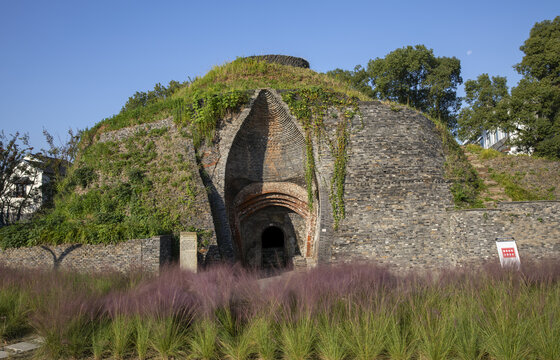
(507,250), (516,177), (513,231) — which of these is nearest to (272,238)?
(507,250)

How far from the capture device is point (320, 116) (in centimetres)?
1391

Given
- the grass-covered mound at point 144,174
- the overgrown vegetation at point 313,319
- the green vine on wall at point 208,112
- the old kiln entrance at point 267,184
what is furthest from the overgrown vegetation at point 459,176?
the green vine on wall at point 208,112

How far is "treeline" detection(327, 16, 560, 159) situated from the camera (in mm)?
19609

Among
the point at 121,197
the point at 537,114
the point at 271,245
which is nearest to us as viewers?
the point at 121,197

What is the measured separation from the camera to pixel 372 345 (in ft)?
15.7

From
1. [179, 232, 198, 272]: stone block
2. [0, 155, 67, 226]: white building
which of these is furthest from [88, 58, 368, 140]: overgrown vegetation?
[0, 155, 67, 226]: white building

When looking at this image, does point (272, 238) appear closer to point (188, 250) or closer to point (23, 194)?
point (188, 250)

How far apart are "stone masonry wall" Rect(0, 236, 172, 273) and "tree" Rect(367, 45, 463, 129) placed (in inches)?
858

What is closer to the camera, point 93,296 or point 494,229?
point 93,296

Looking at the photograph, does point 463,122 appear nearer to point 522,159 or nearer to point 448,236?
point 522,159

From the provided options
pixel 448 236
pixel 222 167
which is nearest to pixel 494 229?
pixel 448 236

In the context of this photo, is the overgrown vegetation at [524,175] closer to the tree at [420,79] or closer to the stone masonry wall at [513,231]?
the stone masonry wall at [513,231]

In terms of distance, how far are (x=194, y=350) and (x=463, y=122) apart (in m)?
23.1

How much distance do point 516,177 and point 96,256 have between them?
1567cm
